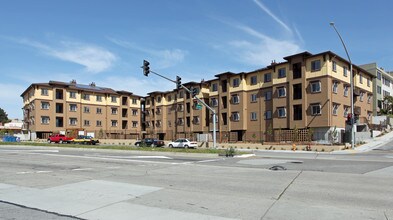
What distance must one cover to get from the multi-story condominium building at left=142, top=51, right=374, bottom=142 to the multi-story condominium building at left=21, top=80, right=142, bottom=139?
21.6m

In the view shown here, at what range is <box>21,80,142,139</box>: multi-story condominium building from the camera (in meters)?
72.8

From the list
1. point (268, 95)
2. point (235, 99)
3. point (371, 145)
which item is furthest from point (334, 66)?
point (235, 99)

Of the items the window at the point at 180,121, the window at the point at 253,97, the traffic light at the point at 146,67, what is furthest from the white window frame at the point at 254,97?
the traffic light at the point at 146,67

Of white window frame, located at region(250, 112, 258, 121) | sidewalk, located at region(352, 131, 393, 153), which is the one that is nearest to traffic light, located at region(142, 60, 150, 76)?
sidewalk, located at region(352, 131, 393, 153)

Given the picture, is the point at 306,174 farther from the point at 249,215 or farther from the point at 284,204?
the point at 249,215

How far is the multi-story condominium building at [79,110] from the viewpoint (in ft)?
239

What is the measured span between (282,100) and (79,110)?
48348 millimetres

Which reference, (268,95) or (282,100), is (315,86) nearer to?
(282,100)

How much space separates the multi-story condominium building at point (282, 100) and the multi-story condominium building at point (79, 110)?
2155 cm

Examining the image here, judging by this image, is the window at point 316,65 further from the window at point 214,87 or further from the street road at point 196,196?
the street road at point 196,196

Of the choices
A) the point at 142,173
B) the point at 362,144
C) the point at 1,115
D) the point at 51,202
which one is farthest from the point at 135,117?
the point at 1,115

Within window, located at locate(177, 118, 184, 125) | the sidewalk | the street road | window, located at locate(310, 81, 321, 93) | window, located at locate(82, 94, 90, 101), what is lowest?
the sidewalk

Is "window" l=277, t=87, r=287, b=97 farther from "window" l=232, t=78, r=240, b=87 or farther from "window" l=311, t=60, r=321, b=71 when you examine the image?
"window" l=232, t=78, r=240, b=87

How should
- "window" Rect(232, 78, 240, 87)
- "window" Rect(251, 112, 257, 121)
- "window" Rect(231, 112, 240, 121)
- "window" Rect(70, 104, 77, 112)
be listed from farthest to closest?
"window" Rect(70, 104, 77, 112), "window" Rect(232, 78, 240, 87), "window" Rect(231, 112, 240, 121), "window" Rect(251, 112, 257, 121)
